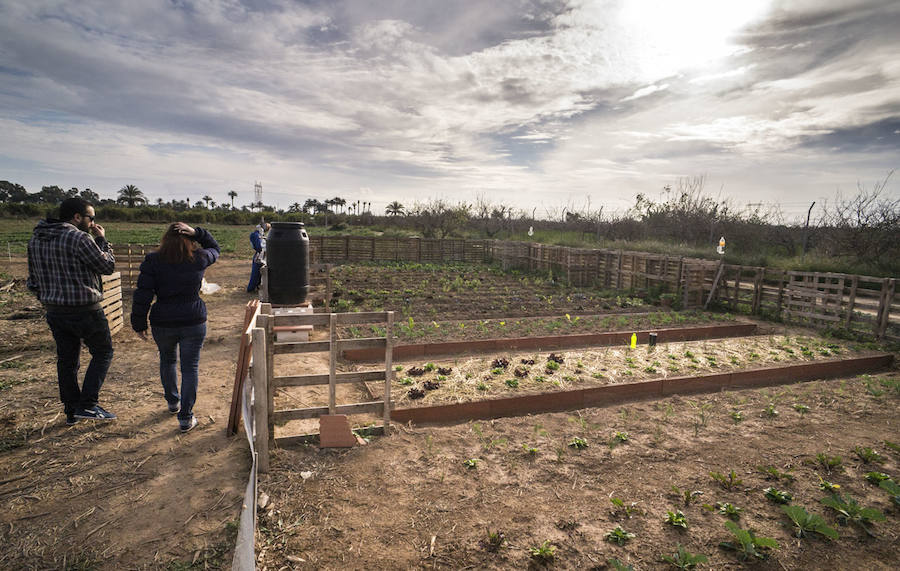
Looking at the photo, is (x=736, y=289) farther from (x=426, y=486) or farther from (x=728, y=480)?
(x=426, y=486)

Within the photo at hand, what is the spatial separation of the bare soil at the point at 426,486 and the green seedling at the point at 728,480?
0.04 meters

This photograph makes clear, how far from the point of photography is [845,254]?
16.0 m

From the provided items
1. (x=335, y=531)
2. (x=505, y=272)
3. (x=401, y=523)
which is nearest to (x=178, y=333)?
(x=335, y=531)

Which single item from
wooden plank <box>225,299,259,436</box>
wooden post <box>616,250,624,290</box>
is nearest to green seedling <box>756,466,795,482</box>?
wooden plank <box>225,299,259,436</box>

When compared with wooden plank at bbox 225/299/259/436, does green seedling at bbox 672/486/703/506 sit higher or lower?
lower

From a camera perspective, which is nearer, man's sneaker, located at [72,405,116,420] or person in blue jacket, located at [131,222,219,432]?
person in blue jacket, located at [131,222,219,432]

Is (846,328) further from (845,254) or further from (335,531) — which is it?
(335,531)

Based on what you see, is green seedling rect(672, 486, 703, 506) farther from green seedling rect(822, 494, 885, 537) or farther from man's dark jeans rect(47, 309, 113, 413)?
man's dark jeans rect(47, 309, 113, 413)

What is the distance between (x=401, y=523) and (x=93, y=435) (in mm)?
3090

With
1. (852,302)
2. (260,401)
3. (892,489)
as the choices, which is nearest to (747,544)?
(892,489)

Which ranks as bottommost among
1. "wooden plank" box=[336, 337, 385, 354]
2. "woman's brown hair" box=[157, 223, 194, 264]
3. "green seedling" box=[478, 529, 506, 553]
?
"green seedling" box=[478, 529, 506, 553]

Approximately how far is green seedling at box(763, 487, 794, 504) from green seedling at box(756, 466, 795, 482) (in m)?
0.28

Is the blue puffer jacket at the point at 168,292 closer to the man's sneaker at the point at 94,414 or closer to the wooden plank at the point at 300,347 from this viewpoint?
the wooden plank at the point at 300,347

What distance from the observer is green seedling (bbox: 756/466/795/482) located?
368 centimetres
